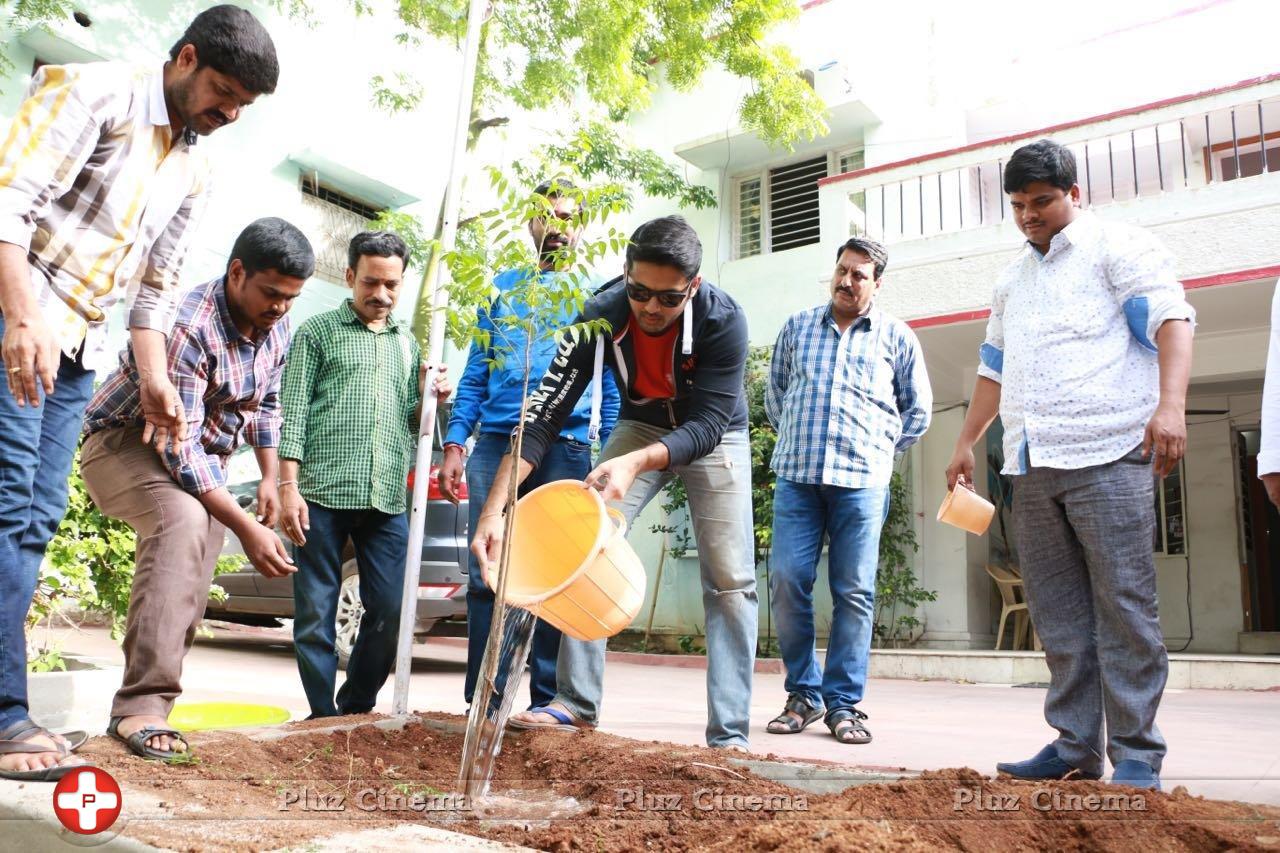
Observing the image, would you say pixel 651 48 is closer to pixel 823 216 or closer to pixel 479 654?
pixel 823 216

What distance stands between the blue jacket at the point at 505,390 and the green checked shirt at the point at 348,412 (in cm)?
24

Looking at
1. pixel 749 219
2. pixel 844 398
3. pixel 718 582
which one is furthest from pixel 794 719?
pixel 749 219

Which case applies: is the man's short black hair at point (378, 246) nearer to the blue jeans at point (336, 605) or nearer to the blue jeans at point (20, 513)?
the blue jeans at point (336, 605)

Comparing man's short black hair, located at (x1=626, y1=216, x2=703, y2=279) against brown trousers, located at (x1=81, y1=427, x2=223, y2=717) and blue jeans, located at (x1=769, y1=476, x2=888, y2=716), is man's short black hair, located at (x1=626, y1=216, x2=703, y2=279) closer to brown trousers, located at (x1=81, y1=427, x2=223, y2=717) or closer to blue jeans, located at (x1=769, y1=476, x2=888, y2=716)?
brown trousers, located at (x1=81, y1=427, x2=223, y2=717)

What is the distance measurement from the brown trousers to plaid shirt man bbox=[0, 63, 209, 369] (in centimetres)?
43

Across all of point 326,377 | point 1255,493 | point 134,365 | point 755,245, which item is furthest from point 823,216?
point 134,365

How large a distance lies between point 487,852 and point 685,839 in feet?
1.81

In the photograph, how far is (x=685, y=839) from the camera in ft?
6.56

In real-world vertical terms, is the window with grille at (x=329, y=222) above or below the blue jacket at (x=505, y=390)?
above

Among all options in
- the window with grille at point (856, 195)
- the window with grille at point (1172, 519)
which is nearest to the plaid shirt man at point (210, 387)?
the window with grille at point (856, 195)

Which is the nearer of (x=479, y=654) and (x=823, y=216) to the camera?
(x=479, y=654)

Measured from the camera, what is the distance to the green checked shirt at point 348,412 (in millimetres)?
3654

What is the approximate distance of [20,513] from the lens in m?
2.24

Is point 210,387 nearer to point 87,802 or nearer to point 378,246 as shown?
point 378,246
